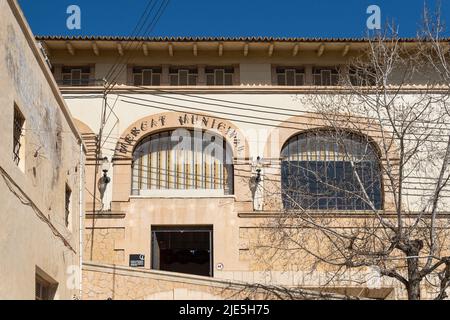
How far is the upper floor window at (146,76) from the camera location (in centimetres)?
3453

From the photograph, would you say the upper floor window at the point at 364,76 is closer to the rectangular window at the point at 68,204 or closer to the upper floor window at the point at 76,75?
the rectangular window at the point at 68,204

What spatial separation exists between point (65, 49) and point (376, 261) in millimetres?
16364

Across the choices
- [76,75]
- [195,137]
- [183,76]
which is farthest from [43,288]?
[183,76]

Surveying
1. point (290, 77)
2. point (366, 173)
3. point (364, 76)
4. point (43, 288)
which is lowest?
point (43, 288)

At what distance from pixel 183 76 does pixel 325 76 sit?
5.44 metres

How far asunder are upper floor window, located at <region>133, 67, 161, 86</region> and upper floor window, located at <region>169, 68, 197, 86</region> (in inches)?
19.6

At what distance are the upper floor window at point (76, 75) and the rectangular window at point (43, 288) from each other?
14.0m

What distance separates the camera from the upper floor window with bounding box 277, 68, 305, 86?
34.7 metres

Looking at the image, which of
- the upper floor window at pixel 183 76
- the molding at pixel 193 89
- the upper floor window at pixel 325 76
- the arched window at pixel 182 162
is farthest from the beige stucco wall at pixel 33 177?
the upper floor window at pixel 325 76

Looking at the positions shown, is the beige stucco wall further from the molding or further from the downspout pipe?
the molding

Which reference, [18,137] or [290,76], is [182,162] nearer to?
[290,76]

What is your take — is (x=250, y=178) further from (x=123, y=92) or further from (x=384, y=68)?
(x=384, y=68)

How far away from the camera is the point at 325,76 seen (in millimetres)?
34750
